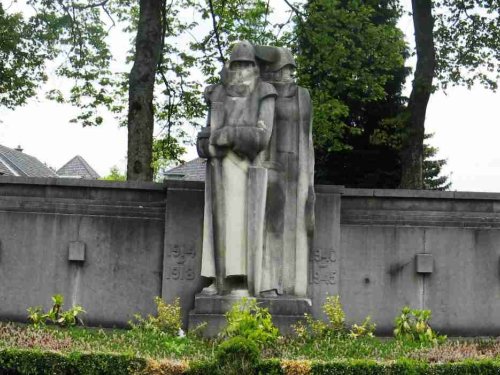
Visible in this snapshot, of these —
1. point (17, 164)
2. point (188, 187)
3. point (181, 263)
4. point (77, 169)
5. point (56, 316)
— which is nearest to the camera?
point (56, 316)

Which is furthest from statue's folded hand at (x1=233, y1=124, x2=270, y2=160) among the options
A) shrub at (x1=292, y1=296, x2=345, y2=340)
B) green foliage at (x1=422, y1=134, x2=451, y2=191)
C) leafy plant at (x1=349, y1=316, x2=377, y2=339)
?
green foliage at (x1=422, y1=134, x2=451, y2=191)

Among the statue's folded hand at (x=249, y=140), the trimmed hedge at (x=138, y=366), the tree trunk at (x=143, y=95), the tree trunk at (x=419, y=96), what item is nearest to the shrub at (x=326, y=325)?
the statue's folded hand at (x=249, y=140)

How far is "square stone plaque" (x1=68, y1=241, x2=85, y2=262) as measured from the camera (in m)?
12.0

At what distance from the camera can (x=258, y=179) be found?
10852mm

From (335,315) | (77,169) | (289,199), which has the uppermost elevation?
(77,169)

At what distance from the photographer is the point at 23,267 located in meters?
12.1

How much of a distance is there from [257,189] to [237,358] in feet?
12.1

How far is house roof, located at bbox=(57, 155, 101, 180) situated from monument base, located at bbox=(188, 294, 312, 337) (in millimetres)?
56230

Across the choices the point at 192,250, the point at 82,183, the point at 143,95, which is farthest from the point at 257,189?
the point at 143,95

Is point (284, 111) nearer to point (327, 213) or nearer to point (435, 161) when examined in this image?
point (327, 213)

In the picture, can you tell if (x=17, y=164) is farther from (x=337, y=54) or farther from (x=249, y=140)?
(x=249, y=140)

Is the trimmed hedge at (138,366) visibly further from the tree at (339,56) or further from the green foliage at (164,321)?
the tree at (339,56)

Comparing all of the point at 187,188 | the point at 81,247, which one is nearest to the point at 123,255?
the point at 81,247

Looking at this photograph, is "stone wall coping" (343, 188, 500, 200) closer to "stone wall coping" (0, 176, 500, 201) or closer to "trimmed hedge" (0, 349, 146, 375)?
"stone wall coping" (0, 176, 500, 201)
